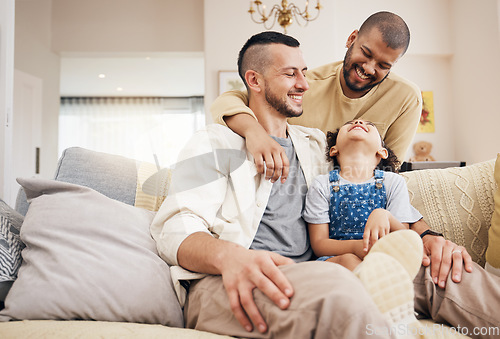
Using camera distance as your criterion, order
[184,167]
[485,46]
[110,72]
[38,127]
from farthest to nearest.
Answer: [110,72]
[38,127]
[485,46]
[184,167]

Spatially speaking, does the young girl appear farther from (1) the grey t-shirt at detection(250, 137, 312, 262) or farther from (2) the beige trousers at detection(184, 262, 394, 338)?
(2) the beige trousers at detection(184, 262, 394, 338)

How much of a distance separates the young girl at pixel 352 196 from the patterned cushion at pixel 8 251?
88 cm

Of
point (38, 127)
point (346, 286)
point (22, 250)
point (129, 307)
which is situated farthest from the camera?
point (38, 127)

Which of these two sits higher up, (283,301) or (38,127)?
(38,127)

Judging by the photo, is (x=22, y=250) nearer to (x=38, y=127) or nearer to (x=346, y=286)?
(x=346, y=286)

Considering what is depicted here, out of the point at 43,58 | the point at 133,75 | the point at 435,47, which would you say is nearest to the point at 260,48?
the point at 435,47

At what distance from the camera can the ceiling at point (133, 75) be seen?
6.66 m

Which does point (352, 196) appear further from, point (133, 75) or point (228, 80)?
point (133, 75)

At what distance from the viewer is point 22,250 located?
1.14 meters

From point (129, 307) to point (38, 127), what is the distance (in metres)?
4.93

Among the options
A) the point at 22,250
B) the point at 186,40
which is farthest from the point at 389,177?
the point at 186,40

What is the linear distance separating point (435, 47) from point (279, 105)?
457 cm

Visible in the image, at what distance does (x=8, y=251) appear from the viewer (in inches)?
43.5

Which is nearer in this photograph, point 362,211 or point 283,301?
point 283,301
